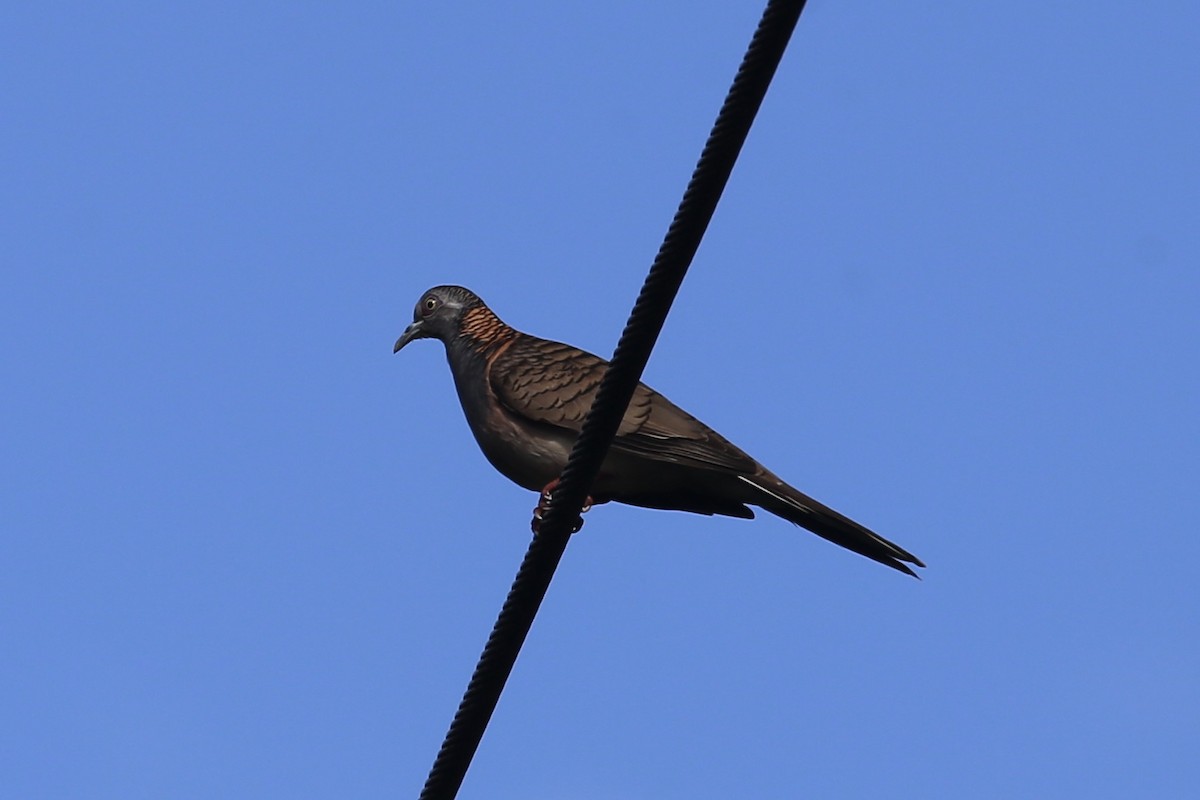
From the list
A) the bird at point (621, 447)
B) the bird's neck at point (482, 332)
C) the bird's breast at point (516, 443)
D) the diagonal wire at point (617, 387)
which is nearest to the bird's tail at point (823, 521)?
the bird at point (621, 447)

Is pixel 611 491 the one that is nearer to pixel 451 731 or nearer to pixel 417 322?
pixel 417 322

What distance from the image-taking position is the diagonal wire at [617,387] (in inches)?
143

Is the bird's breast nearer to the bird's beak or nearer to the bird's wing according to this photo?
the bird's wing

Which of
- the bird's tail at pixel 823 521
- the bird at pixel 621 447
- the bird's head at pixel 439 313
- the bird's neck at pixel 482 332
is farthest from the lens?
the bird's head at pixel 439 313

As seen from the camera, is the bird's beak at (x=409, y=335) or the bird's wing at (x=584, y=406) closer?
the bird's wing at (x=584, y=406)

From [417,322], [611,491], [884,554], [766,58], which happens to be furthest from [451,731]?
[417,322]

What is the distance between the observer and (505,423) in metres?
7.21

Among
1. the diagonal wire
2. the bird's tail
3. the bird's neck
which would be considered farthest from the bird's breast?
the diagonal wire

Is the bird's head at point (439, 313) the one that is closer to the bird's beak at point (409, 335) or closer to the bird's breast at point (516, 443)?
the bird's beak at point (409, 335)

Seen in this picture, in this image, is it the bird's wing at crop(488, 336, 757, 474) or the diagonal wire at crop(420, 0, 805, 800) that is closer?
the diagonal wire at crop(420, 0, 805, 800)

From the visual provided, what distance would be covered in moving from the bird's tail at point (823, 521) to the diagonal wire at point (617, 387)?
2.05 metres

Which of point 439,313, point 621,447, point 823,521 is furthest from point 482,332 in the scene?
point 823,521

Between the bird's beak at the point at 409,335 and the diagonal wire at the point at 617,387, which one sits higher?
the bird's beak at the point at 409,335

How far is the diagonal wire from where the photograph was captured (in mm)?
3643
